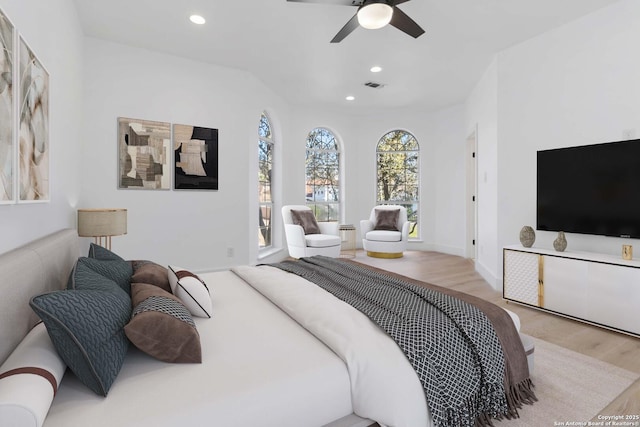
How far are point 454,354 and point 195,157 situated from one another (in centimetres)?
386

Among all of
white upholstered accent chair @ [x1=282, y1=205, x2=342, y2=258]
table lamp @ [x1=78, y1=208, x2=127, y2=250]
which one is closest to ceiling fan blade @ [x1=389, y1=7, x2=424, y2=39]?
table lamp @ [x1=78, y1=208, x2=127, y2=250]

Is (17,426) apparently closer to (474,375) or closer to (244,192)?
(474,375)

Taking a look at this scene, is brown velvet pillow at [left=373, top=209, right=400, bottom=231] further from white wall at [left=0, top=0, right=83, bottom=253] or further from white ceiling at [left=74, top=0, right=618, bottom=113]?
white wall at [left=0, top=0, right=83, bottom=253]

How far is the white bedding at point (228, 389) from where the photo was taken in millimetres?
933

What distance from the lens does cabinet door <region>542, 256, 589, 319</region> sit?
2895 mm

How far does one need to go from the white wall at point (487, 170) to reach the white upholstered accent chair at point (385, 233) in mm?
1355

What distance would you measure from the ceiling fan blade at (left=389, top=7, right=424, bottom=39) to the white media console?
2.33 m

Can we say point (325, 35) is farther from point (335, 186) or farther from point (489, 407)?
point (335, 186)

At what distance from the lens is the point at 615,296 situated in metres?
2.70

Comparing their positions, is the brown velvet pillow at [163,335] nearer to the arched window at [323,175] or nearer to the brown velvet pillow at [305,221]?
the brown velvet pillow at [305,221]

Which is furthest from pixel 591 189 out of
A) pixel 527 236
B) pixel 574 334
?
pixel 574 334

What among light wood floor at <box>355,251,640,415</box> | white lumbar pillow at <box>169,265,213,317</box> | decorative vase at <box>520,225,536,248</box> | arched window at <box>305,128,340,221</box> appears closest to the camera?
light wood floor at <box>355,251,640,415</box>

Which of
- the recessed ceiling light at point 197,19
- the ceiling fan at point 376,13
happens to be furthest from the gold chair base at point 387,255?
the recessed ceiling light at point 197,19

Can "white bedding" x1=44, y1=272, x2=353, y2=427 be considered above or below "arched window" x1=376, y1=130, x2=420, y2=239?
below
